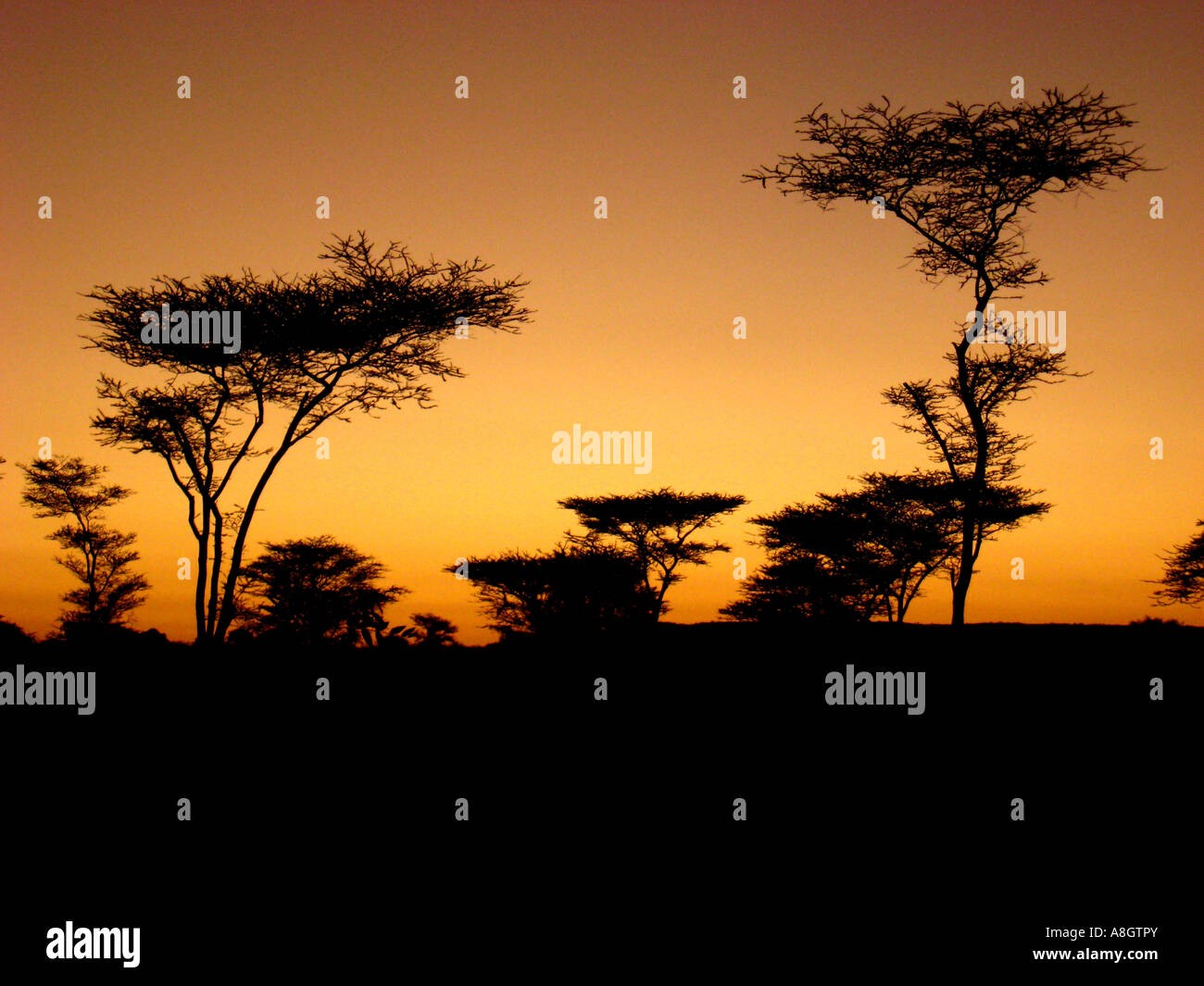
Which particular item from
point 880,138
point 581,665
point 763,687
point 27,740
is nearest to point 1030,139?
point 880,138

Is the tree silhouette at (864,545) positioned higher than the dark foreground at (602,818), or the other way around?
the tree silhouette at (864,545)

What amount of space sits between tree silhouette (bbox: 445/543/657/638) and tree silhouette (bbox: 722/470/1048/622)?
6.20m

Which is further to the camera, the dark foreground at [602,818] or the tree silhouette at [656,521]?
the tree silhouette at [656,521]

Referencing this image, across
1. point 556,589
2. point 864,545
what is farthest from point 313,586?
point 864,545

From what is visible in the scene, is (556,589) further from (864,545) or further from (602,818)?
(602,818)

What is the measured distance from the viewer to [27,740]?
11.8 metres

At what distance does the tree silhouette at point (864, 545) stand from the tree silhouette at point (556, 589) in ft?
20.3

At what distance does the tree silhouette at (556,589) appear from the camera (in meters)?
33.0

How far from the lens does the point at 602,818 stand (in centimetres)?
948

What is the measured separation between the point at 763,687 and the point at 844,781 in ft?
14.2

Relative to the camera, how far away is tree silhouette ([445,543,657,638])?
3303cm

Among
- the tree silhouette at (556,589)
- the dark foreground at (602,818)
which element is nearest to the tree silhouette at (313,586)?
the tree silhouette at (556,589)

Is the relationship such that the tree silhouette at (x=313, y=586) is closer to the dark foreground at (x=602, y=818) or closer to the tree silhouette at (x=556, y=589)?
the tree silhouette at (x=556, y=589)

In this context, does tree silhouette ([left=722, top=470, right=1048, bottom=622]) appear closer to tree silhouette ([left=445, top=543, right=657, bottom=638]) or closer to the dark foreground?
tree silhouette ([left=445, top=543, right=657, bottom=638])
